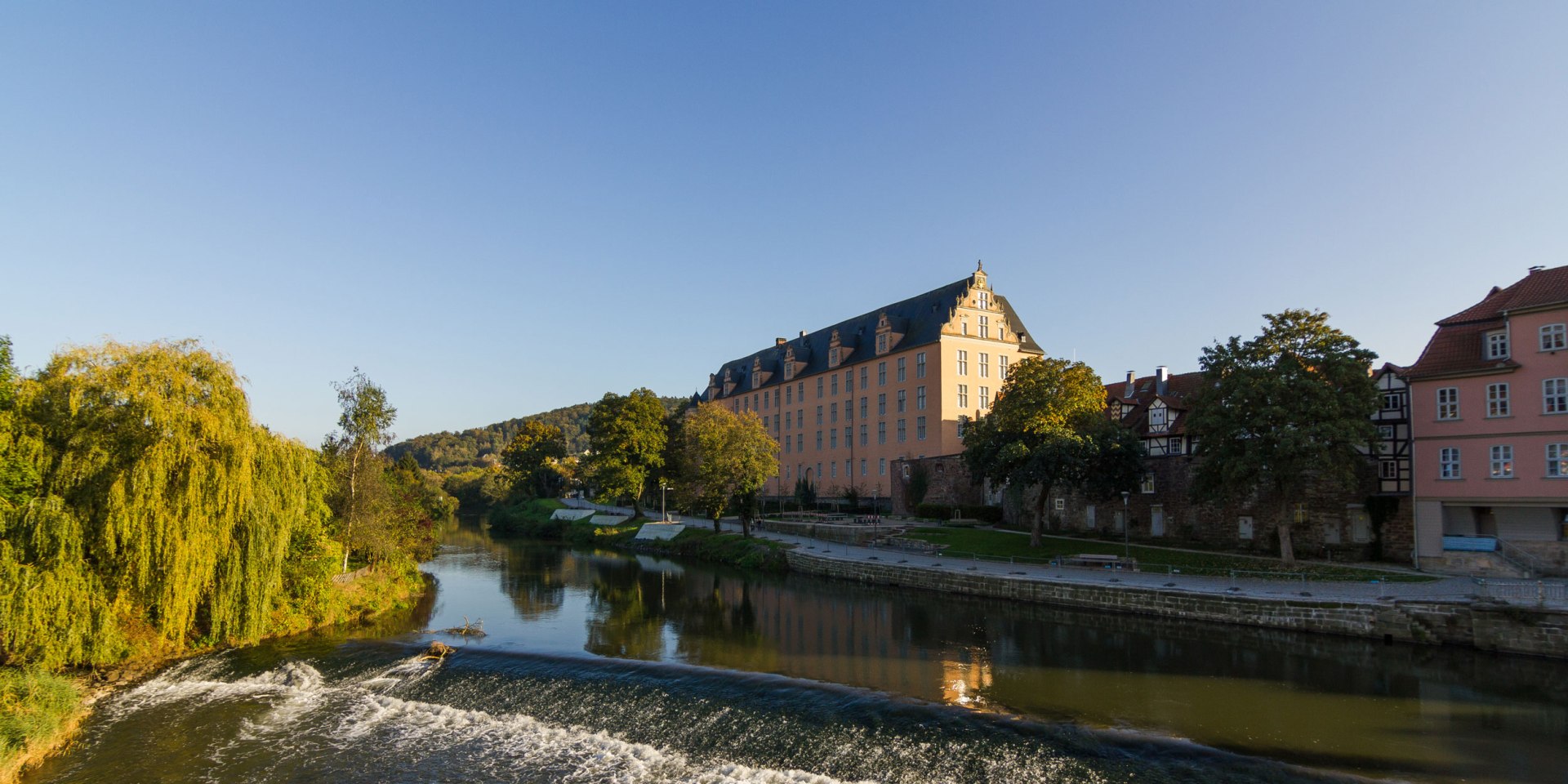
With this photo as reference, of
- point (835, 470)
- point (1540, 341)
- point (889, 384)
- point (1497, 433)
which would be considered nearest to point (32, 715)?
point (1497, 433)

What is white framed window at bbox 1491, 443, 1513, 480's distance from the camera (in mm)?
28203

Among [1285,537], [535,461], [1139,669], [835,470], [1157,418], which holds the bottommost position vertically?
[1139,669]

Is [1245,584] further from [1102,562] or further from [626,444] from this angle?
[626,444]

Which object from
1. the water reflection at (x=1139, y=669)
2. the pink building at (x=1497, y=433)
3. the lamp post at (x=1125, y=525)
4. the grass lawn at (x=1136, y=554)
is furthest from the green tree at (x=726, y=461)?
the pink building at (x=1497, y=433)

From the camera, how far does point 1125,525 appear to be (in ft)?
126

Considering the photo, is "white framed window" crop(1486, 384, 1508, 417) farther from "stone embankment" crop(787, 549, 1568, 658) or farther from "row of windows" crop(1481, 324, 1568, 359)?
"stone embankment" crop(787, 549, 1568, 658)

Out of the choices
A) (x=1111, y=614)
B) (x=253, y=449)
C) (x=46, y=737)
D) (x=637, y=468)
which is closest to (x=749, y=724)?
(x=46, y=737)

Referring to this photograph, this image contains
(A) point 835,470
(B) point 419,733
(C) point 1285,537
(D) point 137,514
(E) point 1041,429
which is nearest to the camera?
(B) point 419,733

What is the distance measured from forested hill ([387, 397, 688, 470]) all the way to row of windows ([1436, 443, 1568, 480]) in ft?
418

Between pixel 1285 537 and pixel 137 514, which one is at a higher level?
pixel 137 514

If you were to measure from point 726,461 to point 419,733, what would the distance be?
35111 mm

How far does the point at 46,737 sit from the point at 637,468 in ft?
158

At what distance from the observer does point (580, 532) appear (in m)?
64.4

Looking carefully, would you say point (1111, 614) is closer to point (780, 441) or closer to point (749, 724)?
point (749, 724)
